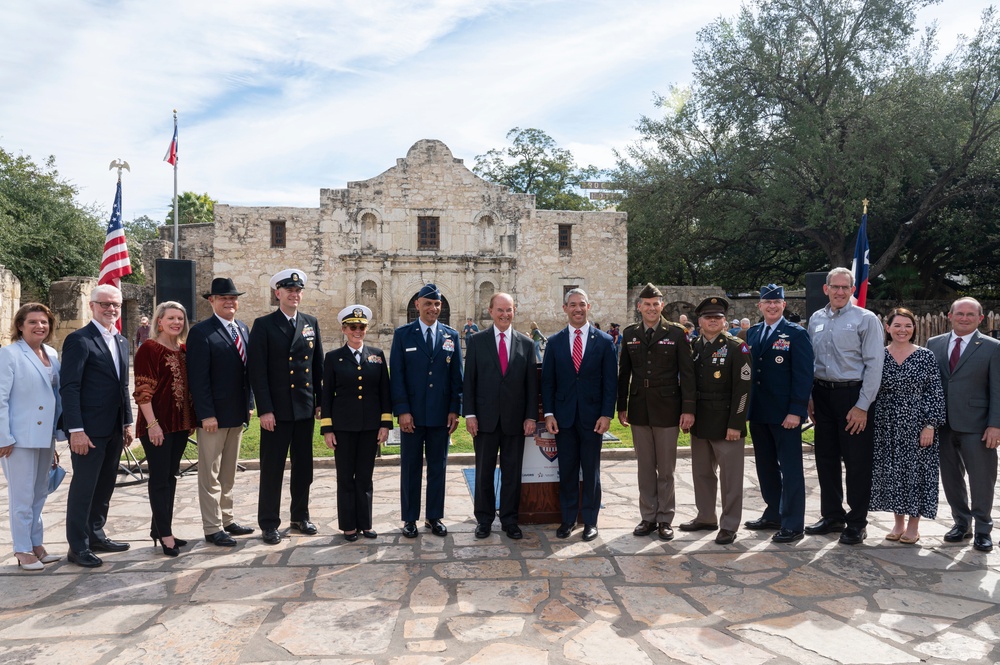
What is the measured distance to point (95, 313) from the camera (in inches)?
203

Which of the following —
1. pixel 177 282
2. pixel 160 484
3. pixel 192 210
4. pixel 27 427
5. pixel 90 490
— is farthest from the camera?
pixel 192 210

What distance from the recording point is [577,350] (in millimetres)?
5676

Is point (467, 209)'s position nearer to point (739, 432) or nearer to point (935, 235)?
point (935, 235)

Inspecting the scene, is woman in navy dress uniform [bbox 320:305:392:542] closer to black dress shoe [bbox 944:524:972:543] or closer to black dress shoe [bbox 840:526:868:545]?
black dress shoe [bbox 840:526:868:545]

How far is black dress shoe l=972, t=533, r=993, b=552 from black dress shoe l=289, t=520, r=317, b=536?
538 centimetres

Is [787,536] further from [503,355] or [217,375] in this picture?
[217,375]

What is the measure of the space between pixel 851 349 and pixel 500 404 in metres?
2.95

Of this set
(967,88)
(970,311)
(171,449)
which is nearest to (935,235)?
(967,88)

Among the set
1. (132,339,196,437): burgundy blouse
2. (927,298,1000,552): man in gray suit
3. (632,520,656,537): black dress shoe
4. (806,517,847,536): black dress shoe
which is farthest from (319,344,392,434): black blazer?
(927,298,1000,552): man in gray suit

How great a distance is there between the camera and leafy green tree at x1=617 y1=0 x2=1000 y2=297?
22.8 m

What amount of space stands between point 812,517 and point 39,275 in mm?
30160

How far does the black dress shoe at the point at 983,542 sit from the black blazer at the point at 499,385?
364 centimetres

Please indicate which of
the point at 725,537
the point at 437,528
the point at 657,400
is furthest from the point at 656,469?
the point at 437,528

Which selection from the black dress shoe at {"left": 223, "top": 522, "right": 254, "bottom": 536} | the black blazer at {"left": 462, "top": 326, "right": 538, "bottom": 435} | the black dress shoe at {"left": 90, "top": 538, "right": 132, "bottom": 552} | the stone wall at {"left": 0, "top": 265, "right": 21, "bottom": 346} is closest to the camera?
the black dress shoe at {"left": 90, "top": 538, "right": 132, "bottom": 552}
